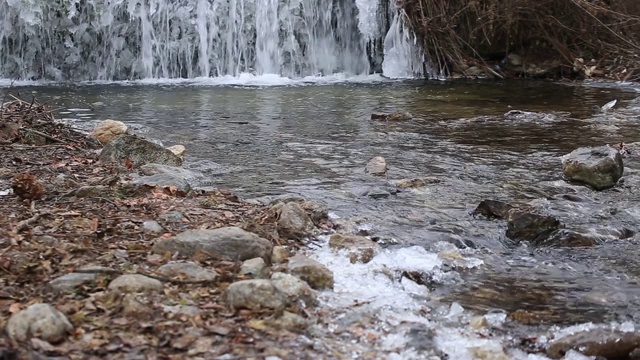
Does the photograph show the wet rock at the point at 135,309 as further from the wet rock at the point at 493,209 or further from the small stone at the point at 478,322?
the wet rock at the point at 493,209

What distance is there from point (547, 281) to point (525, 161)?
294cm

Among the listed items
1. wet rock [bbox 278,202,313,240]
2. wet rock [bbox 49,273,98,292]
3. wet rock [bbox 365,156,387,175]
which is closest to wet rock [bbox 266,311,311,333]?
wet rock [bbox 49,273,98,292]

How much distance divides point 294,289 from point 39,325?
1.05m

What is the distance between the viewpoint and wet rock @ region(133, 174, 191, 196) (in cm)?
462

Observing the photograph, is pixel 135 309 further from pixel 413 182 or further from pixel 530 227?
pixel 413 182

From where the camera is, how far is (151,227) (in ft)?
11.9

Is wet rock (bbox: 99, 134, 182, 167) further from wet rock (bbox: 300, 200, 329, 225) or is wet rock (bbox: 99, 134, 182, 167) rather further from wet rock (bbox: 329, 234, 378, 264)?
wet rock (bbox: 329, 234, 378, 264)

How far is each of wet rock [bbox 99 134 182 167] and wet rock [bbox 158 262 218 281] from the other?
9.13 ft

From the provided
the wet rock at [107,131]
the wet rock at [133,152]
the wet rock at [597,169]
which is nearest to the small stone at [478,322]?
the wet rock at [597,169]

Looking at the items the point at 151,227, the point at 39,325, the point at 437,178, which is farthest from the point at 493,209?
the point at 39,325

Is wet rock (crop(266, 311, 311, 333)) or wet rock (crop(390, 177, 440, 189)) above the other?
wet rock (crop(390, 177, 440, 189))

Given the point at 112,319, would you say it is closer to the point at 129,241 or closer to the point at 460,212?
the point at 129,241

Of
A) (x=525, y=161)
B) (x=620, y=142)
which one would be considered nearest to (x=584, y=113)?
(x=620, y=142)

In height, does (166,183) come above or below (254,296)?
above
